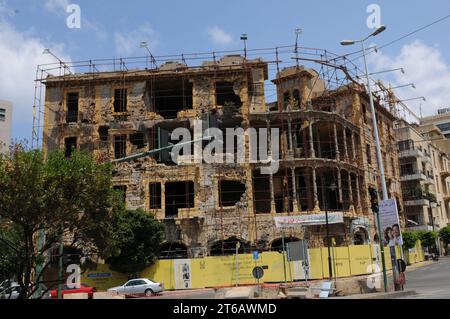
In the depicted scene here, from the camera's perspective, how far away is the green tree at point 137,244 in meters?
30.1

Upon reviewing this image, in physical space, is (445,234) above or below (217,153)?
below

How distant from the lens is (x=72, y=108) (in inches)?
1550

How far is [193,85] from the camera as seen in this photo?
3788 cm

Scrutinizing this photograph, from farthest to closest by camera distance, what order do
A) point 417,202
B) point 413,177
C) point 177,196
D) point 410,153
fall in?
point 410,153 → point 413,177 → point 417,202 → point 177,196

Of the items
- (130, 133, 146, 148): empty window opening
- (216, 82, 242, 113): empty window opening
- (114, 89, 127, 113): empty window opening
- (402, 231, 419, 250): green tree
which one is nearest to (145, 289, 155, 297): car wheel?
(130, 133, 146, 148): empty window opening

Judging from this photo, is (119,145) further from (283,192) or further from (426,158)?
(426,158)

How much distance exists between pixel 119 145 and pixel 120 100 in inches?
157

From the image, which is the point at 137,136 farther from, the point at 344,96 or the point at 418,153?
the point at 418,153

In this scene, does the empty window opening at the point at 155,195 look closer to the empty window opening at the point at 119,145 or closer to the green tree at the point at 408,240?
the empty window opening at the point at 119,145

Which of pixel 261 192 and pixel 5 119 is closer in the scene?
pixel 261 192

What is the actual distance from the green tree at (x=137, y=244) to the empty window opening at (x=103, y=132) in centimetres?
870

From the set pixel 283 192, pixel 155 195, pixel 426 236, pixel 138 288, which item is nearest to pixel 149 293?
pixel 138 288
